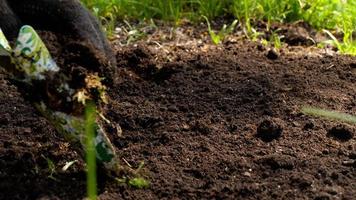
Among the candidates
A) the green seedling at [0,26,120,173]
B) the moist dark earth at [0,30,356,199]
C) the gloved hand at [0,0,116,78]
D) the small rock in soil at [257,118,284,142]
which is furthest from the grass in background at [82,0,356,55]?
the green seedling at [0,26,120,173]

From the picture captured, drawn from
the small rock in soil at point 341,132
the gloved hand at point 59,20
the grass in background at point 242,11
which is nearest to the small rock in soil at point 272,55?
the grass in background at point 242,11

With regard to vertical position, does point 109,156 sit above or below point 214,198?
above

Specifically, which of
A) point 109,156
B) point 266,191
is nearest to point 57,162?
point 109,156

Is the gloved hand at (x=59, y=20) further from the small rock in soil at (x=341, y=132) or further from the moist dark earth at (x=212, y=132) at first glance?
the small rock in soil at (x=341, y=132)

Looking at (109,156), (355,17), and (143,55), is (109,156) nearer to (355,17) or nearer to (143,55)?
(143,55)

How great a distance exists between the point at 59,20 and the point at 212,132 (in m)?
0.65

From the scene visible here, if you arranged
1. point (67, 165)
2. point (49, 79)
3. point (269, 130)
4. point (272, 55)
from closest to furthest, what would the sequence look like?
point (49, 79)
point (67, 165)
point (269, 130)
point (272, 55)

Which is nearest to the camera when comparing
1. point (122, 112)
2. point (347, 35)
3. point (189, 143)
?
point (189, 143)

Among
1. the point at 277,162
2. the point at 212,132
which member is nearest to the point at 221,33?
the point at 212,132

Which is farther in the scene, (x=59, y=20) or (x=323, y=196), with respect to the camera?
(x=59, y=20)

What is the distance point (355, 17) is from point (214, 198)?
202 centimetres

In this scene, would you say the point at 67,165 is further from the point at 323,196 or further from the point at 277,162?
the point at 323,196

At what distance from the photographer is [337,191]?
219 cm

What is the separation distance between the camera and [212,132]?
2.59m
